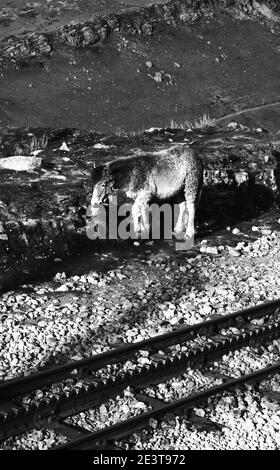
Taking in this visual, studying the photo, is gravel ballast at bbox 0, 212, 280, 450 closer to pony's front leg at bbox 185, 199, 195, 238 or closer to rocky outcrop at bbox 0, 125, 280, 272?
pony's front leg at bbox 185, 199, 195, 238

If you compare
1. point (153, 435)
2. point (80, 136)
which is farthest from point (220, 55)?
point (153, 435)

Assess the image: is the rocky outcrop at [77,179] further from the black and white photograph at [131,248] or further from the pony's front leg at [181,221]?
the pony's front leg at [181,221]

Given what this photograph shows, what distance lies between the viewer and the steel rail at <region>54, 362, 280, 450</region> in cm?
815

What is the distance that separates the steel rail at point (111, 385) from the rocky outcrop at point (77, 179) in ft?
11.1

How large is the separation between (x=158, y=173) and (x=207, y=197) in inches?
82.2

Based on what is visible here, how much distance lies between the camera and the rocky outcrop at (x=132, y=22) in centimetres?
2194

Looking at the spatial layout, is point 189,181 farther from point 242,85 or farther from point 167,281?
point 242,85

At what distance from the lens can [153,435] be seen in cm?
846

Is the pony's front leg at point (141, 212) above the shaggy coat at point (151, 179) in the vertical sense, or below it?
below

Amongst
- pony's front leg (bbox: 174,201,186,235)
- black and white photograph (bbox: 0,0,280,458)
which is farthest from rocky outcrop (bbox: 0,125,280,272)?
pony's front leg (bbox: 174,201,186,235)

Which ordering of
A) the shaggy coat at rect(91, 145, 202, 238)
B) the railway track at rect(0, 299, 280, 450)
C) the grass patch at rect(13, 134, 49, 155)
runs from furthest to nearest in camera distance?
the grass patch at rect(13, 134, 49, 155) → the shaggy coat at rect(91, 145, 202, 238) → the railway track at rect(0, 299, 280, 450)

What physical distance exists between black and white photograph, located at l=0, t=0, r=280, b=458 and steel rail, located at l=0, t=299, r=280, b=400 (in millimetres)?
20

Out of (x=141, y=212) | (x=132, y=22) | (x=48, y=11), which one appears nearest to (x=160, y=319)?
(x=141, y=212)

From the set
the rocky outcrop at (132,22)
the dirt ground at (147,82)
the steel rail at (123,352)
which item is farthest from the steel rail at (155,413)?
the rocky outcrop at (132,22)
